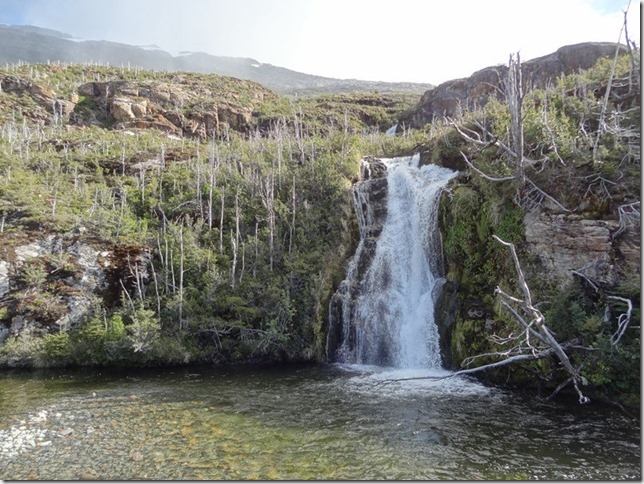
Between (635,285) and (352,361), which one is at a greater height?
(635,285)

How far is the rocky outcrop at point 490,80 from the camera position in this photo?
53750 mm

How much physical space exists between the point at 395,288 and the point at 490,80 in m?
53.5

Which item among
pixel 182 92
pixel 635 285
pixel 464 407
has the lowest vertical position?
pixel 464 407

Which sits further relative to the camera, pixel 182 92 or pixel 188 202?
pixel 182 92

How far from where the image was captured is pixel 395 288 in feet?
74.8

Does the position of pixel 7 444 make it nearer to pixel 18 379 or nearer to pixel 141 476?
pixel 141 476

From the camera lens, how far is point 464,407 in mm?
13312

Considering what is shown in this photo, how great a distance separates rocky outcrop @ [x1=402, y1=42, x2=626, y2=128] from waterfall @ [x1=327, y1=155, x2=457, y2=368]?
25.9 m

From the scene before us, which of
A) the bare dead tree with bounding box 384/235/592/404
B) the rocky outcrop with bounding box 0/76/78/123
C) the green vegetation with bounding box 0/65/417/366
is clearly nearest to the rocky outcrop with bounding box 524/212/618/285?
the bare dead tree with bounding box 384/235/592/404

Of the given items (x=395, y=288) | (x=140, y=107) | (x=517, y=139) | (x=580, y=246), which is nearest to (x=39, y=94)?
(x=140, y=107)

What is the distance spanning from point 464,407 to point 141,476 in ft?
31.3

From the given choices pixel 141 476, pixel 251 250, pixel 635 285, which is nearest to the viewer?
pixel 141 476

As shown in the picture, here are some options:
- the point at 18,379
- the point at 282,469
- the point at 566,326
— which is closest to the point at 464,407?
the point at 566,326

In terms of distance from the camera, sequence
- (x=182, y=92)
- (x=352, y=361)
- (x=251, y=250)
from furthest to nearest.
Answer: (x=182, y=92) < (x=251, y=250) < (x=352, y=361)
